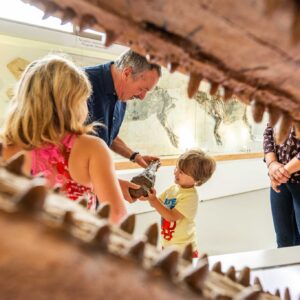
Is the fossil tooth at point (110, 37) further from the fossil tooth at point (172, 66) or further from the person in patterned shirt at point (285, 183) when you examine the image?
the person in patterned shirt at point (285, 183)

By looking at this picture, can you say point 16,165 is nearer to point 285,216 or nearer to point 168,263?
point 168,263

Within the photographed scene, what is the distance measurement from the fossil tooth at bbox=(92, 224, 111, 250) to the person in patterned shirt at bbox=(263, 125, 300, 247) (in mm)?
1849

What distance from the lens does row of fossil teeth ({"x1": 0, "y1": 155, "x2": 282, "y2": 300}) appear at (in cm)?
29

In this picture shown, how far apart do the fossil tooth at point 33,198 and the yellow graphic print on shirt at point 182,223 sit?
1.87 metres

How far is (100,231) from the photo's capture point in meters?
0.32

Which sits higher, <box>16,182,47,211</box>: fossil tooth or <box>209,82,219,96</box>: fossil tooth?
<box>209,82,219,96</box>: fossil tooth

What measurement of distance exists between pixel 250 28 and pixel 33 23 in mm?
2471

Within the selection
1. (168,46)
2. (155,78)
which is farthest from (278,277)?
(155,78)

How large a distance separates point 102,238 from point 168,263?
61 millimetres

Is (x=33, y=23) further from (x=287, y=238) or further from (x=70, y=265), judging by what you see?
(x=70, y=265)

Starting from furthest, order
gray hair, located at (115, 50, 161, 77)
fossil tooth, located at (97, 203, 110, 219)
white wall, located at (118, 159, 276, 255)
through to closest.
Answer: white wall, located at (118, 159, 276, 255) < gray hair, located at (115, 50, 161, 77) < fossil tooth, located at (97, 203, 110, 219)

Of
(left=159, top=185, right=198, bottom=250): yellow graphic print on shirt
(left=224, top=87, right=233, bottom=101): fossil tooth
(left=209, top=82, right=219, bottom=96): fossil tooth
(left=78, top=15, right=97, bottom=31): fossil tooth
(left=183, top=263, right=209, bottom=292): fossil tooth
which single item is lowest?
(left=183, top=263, right=209, bottom=292): fossil tooth

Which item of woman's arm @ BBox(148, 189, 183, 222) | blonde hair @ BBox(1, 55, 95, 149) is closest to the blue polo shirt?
woman's arm @ BBox(148, 189, 183, 222)

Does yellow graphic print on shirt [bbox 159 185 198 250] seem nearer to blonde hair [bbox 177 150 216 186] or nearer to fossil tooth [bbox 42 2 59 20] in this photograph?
blonde hair [bbox 177 150 216 186]
